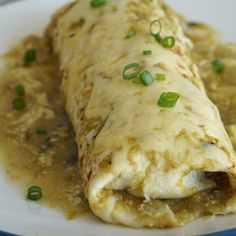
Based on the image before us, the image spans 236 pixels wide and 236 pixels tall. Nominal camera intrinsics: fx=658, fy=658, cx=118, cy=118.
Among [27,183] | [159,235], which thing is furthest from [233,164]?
[27,183]

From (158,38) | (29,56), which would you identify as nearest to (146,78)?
(158,38)

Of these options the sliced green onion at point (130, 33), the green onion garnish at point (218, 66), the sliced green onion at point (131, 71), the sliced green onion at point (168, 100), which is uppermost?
the sliced green onion at point (168, 100)

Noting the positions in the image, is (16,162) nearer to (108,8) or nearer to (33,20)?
(108,8)

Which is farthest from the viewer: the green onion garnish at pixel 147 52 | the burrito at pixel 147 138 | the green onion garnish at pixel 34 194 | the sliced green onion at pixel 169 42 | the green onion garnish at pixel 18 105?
the green onion garnish at pixel 18 105

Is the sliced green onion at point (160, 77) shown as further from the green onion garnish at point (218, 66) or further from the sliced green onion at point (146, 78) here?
the green onion garnish at point (218, 66)

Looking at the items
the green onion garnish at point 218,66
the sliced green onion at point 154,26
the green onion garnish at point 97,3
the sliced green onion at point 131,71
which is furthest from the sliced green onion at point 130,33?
the green onion garnish at point 218,66

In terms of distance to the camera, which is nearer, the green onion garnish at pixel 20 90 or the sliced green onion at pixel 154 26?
the sliced green onion at pixel 154 26

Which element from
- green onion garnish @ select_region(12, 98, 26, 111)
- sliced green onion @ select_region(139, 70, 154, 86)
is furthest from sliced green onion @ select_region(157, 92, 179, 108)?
green onion garnish @ select_region(12, 98, 26, 111)
